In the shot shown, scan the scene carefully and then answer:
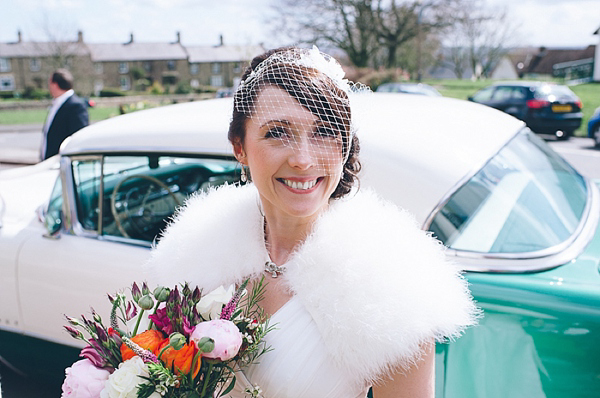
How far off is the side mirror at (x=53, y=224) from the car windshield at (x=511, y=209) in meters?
2.04

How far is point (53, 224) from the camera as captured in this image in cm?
291

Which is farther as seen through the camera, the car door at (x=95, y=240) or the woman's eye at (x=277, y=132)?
the car door at (x=95, y=240)

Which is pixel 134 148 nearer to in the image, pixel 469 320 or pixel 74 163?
pixel 74 163

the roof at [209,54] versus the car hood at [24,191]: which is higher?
the car hood at [24,191]

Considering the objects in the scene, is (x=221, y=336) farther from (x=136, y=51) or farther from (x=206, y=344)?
(x=136, y=51)

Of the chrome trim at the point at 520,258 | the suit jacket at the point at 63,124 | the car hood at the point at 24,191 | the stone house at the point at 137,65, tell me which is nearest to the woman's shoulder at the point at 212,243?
the chrome trim at the point at 520,258

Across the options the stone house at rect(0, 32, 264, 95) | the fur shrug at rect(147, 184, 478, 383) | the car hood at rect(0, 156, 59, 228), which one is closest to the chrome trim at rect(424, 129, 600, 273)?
the fur shrug at rect(147, 184, 478, 383)

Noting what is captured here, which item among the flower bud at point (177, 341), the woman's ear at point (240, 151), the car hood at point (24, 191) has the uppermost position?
the woman's ear at point (240, 151)

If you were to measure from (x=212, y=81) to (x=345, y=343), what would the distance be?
280 ft

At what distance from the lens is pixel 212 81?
3280 inches

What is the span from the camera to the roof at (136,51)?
76438 millimetres

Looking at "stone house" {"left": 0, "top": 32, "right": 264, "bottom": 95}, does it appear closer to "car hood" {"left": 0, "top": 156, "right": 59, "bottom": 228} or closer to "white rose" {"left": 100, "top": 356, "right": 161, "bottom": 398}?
"car hood" {"left": 0, "top": 156, "right": 59, "bottom": 228}

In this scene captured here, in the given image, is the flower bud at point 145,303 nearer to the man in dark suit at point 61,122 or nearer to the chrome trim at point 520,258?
the chrome trim at point 520,258

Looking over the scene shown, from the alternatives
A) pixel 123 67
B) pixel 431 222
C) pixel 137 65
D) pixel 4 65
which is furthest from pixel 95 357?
pixel 4 65
